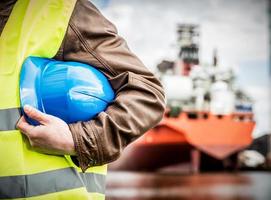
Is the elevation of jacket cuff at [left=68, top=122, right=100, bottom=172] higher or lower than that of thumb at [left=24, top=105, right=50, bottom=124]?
lower

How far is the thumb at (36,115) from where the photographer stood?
913 mm

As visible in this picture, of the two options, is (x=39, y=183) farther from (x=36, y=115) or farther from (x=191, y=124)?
(x=191, y=124)

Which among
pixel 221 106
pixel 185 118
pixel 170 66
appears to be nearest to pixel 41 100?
pixel 185 118

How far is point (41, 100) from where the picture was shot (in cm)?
94

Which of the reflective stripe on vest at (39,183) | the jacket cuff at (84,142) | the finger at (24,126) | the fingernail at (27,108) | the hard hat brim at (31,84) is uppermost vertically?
the hard hat brim at (31,84)

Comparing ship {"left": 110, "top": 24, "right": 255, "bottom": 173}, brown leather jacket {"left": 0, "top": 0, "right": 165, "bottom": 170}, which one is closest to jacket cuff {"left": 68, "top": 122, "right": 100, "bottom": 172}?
brown leather jacket {"left": 0, "top": 0, "right": 165, "bottom": 170}

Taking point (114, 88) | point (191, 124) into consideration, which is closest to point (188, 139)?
point (191, 124)

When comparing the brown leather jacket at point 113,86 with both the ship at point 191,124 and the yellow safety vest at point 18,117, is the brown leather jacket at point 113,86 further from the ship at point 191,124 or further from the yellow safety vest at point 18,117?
the ship at point 191,124

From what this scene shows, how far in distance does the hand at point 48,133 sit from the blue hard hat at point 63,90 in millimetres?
15

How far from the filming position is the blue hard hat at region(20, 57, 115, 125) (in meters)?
0.93

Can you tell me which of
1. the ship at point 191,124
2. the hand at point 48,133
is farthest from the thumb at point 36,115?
the ship at point 191,124

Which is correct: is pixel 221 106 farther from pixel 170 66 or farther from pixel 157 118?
pixel 157 118

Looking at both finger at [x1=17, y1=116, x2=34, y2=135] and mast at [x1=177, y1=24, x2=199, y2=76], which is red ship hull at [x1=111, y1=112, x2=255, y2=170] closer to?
mast at [x1=177, y1=24, x2=199, y2=76]

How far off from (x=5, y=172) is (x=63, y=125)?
0.12 metres
